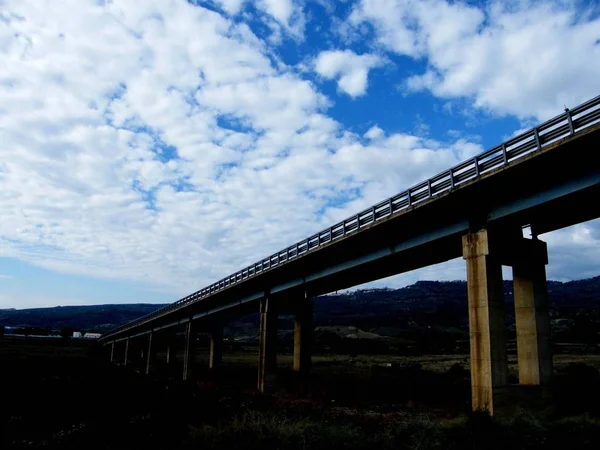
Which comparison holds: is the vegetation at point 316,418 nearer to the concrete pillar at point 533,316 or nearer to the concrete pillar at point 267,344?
the concrete pillar at point 533,316

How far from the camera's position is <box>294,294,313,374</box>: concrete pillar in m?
43.7

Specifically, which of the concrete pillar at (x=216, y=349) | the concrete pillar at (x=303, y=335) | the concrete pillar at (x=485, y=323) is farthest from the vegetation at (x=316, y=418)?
the concrete pillar at (x=216, y=349)

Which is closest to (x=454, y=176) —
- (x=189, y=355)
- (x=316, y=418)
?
(x=316, y=418)

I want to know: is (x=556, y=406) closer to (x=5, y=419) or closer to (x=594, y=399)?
(x=594, y=399)

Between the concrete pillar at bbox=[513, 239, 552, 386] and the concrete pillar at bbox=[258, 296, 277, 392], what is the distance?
84.7 ft

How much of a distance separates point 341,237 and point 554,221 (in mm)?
12795

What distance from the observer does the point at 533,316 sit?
20.7 meters

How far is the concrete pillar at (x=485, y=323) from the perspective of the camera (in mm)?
19531

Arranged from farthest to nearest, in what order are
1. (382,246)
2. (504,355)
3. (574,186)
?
1. (382,246)
2. (504,355)
3. (574,186)

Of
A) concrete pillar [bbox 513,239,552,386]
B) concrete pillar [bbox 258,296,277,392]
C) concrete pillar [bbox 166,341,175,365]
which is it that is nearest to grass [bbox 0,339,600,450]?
concrete pillar [bbox 513,239,552,386]

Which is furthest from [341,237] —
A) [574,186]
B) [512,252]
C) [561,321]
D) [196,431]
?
[561,321]

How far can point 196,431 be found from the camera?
43.4 feet

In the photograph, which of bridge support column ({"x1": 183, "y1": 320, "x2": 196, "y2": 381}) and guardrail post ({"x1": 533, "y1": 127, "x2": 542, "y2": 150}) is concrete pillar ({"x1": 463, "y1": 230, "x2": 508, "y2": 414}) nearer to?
guardrail post ({"x1": 533, "y1": 127, "x2": 542, "y2": 150})

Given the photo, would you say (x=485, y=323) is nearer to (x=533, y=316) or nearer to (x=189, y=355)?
(x=533, y=316)
